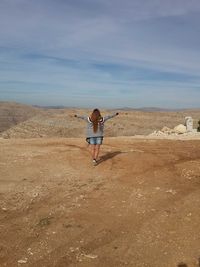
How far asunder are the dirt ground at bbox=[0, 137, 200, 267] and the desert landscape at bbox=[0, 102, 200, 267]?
17 mm

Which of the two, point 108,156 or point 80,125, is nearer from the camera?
point 108,156

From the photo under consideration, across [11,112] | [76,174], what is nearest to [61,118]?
[76,174]

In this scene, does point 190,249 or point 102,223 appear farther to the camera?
point 102,223

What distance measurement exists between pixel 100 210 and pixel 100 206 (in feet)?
0.93

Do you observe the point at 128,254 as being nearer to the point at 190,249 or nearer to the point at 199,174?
the point at 190,249

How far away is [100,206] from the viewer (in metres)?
9.51

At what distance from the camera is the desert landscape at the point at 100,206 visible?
7.11 m

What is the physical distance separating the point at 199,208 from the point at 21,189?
13.9 ft

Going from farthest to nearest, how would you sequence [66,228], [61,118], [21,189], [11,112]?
[11,112] → [61,118] → [21,189] → [66,228]

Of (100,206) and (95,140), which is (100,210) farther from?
(95,140)

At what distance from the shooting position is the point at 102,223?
843 cm

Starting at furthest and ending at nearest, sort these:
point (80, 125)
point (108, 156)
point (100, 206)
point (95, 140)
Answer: point (80, 125), point (108, 156), point (95, 140), point (100, 206)

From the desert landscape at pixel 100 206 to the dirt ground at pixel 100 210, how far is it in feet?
0.05

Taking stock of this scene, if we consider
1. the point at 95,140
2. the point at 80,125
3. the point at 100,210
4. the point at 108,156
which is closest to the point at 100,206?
the point at 100,210
